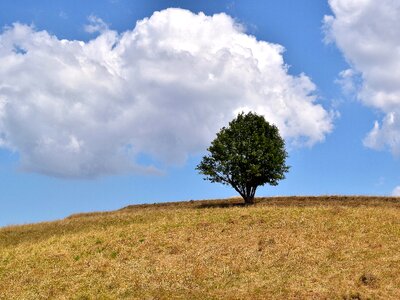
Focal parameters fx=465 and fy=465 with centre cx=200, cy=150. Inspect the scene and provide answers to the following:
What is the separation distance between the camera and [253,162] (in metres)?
62.9

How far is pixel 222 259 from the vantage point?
101ft

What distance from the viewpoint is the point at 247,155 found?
207 ft

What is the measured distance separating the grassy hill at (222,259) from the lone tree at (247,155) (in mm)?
17642

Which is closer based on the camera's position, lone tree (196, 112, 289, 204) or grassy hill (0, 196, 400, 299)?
grassy hill (0, 196, 400, 299)

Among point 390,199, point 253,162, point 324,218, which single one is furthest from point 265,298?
point 390,199

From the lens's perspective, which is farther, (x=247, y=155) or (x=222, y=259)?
(x=247, y=155)

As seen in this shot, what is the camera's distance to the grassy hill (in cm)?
2553

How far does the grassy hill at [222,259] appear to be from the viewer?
25531 mm

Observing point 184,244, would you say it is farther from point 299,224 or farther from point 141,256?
point 299,224

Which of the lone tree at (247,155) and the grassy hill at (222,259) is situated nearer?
the grassy hill at (222,259)

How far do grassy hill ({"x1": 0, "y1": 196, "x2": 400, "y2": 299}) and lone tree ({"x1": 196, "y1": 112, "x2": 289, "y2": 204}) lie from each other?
57.9 ft

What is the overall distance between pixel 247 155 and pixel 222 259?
33.3 meters

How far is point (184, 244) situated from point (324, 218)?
1272 centimetres

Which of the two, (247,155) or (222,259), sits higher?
(247,155)
